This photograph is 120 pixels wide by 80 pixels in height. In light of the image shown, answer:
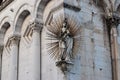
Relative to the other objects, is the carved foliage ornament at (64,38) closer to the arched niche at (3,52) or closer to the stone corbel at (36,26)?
the stone corbel at (36,26)

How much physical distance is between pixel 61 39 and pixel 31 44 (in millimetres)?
3167

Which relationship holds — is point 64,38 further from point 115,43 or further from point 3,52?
point 3,52

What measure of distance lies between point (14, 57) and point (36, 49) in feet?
7.28

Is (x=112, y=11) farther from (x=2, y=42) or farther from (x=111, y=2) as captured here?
(x=2, y=42)

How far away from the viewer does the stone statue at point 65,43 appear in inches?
534

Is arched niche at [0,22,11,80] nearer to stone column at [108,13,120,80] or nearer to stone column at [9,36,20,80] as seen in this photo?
stone column at [9,36,20,80]

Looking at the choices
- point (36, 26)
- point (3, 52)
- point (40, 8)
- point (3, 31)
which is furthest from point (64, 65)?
point (3, 31)

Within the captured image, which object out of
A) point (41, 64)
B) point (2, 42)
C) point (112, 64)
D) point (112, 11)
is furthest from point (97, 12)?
point (2, 42)

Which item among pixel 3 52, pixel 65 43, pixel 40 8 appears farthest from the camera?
pixel 3 52

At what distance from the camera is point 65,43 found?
13.7 m

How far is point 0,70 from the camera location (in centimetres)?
1912

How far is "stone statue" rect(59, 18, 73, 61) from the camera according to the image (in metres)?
13.6

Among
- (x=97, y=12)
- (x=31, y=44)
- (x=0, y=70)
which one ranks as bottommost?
(x=0, y=70)

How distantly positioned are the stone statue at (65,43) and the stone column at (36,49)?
213 cm
